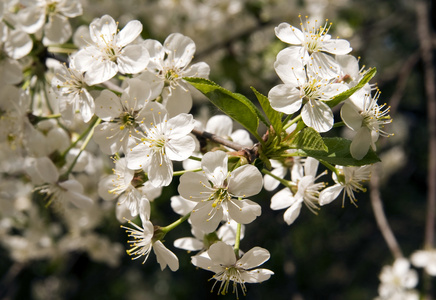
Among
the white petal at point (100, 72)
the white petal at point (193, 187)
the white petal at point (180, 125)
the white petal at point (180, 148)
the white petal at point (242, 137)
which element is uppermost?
the white petal at point (100, 72)

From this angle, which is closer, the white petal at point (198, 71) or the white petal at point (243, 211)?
the white petal at point (243, 211)

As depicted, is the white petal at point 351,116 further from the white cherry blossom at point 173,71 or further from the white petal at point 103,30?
the white petal at point 103,30

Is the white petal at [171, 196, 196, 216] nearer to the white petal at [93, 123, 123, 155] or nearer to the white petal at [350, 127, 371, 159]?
the white petal at [93, 123, 123, 155]

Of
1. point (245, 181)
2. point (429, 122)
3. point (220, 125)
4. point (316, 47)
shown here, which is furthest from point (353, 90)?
point (429, 122)

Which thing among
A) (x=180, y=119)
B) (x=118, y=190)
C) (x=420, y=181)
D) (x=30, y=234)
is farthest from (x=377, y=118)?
(x=420, y=181)

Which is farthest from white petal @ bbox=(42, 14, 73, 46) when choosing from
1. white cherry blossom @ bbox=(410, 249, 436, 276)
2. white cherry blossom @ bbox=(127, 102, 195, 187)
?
white cherry blossom @ bbox=(410, 249, 436, 276)

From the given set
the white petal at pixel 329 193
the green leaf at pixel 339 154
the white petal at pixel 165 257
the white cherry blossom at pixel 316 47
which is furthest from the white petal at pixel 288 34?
the white petal at pixel 165 257

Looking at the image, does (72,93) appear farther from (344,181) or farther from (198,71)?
(344,181)
